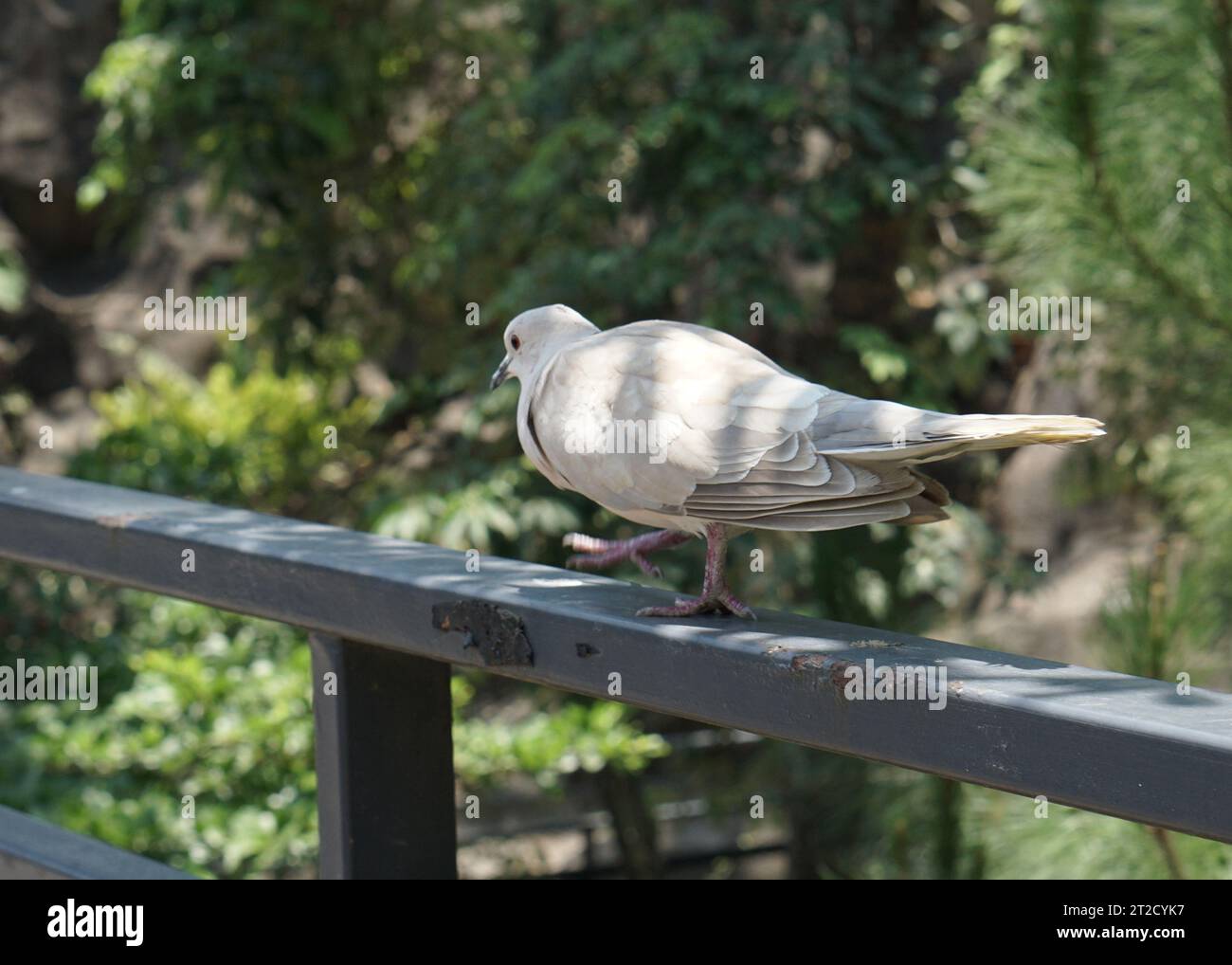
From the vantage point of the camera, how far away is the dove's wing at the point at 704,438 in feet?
4.74

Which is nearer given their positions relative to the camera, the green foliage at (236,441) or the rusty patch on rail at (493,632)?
the rusty patch on rail at (493,632)

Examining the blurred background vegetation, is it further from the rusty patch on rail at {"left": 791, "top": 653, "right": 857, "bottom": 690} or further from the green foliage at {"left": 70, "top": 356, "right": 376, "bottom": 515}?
the rusty patch on rail at {"left": 791, "top": 653, "right": 857, "bottom": 690}

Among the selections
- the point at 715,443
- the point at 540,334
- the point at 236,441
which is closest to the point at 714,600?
the point at 715,443

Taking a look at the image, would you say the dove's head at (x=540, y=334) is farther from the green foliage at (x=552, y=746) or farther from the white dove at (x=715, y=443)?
the green foliage at (x=552, y=746)

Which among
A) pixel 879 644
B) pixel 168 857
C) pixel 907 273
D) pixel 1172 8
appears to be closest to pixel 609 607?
pixel 879 644

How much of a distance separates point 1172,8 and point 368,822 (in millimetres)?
2286

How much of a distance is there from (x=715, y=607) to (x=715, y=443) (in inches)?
6.6

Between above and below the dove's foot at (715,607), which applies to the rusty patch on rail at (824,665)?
below

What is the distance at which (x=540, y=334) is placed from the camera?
1819 millimetres

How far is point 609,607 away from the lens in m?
1.36

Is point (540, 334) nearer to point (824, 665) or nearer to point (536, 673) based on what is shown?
point (536, 673)

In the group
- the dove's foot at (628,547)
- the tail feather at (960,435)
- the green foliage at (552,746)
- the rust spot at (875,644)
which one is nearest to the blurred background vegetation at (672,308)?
the green foliage at (552,746)

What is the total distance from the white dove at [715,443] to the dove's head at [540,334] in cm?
10
